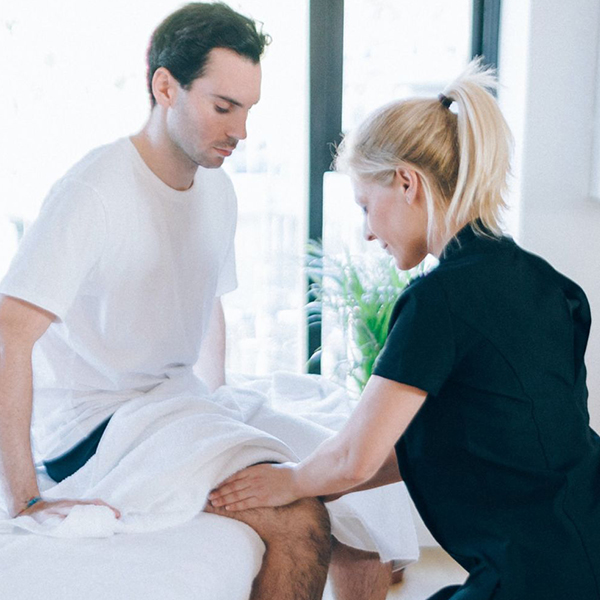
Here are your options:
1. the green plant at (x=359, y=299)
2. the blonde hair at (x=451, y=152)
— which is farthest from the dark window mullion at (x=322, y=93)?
the blonde hair at (x=451, y=152)

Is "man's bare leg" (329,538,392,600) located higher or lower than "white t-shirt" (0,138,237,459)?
lower

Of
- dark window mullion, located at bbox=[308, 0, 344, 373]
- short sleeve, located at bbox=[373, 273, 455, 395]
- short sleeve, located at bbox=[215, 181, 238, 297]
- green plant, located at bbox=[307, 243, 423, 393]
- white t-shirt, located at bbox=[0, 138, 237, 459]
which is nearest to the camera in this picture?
short sleeve, located at bbox=[373, 273, 455, 395]

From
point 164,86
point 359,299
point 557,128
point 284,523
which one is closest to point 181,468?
point 284,523

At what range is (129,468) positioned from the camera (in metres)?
1.49

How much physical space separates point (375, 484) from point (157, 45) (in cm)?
94

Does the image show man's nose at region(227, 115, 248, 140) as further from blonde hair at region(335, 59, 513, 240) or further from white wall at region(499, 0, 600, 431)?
white wall at region(499, 0, 600, 431)

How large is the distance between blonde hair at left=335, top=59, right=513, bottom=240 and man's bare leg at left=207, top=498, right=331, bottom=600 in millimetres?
539

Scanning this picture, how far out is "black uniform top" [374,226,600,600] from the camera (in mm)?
1236

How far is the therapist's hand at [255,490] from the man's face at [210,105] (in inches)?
24.6

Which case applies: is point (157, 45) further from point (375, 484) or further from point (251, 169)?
point (251, 169)

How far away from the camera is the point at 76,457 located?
5.35 feet

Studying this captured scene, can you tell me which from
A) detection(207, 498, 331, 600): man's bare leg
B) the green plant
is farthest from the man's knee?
the green plant

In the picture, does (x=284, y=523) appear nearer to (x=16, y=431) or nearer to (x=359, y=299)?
(x=16, y=431)

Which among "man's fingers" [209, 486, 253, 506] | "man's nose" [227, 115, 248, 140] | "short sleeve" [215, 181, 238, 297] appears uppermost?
"man's nose" [227, 115, 248, 140]
